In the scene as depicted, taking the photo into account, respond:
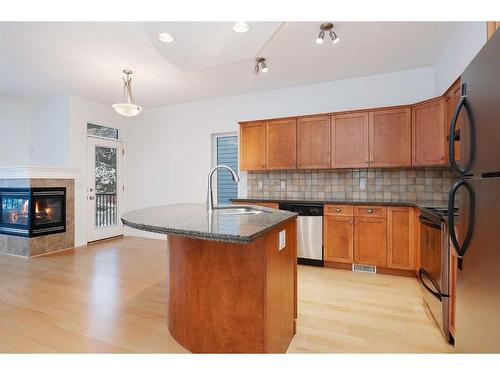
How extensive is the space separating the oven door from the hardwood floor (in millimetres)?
140

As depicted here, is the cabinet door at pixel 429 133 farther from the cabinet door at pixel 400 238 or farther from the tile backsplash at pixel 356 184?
the cabinet door at pixel 400 238

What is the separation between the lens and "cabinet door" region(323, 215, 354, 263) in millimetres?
3535

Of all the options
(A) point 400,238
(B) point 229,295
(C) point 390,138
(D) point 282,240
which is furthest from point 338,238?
(B) point 229,295

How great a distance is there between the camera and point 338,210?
3588 millimetres

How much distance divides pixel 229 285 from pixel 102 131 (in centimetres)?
505

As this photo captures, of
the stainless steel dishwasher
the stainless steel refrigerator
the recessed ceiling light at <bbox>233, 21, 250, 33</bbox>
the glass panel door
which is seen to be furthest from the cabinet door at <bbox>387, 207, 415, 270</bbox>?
the glass panel door

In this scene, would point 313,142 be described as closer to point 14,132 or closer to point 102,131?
point 102,131

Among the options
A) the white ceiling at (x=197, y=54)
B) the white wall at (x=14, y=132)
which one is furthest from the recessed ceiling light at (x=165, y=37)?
the white wall at (x=14, y=132)

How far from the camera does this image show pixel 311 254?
3756 millimetres

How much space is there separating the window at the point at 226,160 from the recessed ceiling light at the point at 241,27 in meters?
2.63

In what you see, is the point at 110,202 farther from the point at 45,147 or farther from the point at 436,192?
the point at 436,192

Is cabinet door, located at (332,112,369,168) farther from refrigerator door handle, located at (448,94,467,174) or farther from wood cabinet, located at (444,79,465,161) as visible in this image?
refrigerator door handle, located at (448,94,467,174)
